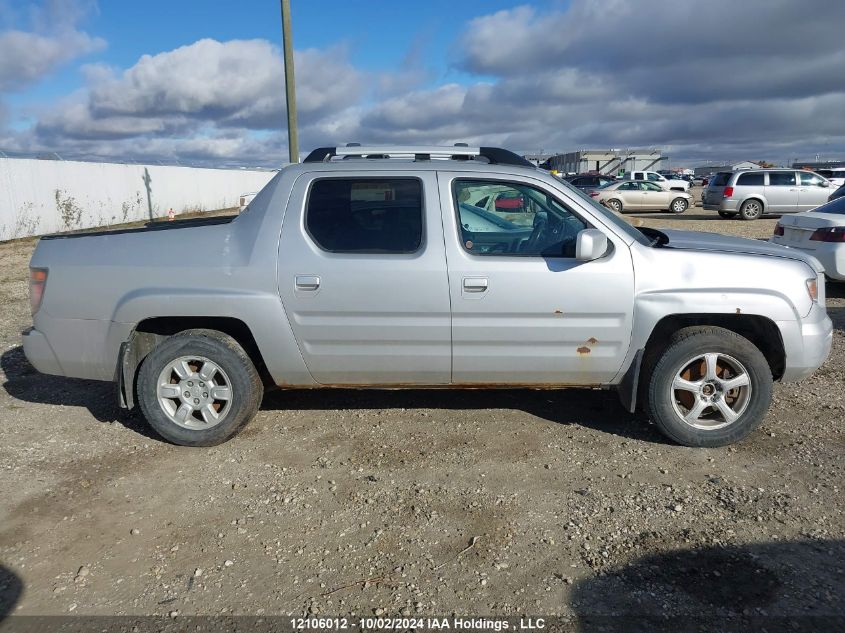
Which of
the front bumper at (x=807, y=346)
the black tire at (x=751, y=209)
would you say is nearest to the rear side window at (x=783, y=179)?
the black tire at (x=751, y=209)

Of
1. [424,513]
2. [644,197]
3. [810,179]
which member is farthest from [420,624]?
[644,197]

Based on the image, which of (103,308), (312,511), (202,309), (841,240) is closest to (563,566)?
(312,511)

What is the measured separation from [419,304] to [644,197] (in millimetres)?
24376

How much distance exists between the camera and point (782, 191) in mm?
21078

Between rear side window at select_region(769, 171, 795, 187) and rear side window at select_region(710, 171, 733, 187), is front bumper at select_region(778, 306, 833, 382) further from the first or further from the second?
rear side window at select_region(769, 171, 795, 187)

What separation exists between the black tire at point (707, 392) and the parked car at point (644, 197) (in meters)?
22.9

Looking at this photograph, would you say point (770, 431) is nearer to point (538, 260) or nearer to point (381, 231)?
point (538, 260)

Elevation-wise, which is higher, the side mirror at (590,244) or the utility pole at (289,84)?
the utility pole at (289,84)

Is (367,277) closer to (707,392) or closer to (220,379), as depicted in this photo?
(220,379)

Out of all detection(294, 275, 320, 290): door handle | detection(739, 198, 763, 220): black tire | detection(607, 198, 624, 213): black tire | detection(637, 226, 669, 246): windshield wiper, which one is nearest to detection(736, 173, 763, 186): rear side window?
detection(739, 198, 763, 220): black tire

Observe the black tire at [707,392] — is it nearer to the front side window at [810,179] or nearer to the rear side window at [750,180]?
the rear side window at [750,180]

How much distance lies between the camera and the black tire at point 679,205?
85.3 feet

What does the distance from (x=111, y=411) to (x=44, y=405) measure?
0.61 m

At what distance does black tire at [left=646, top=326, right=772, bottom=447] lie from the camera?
4020 mm
